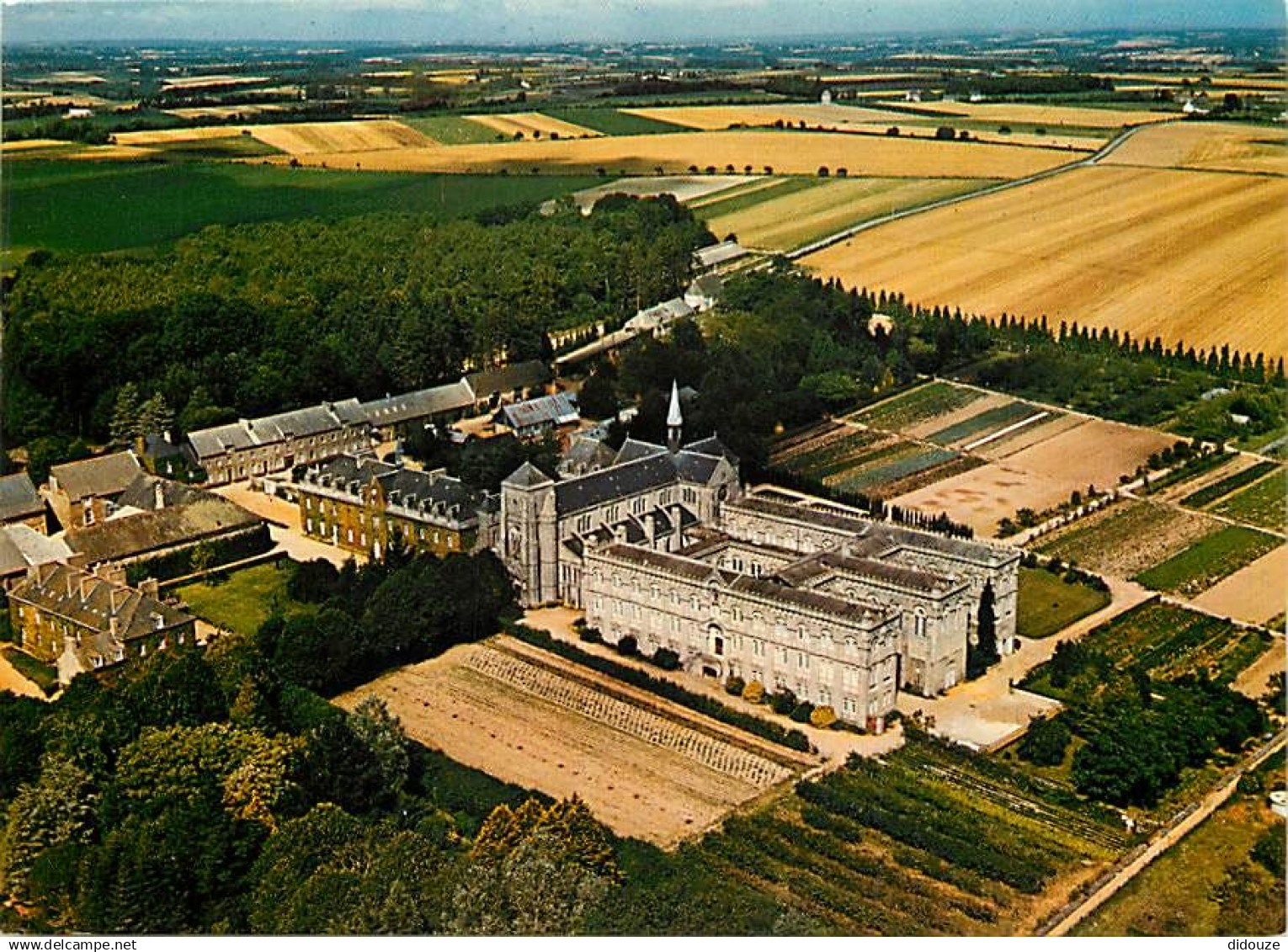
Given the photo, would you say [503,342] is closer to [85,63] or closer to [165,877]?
[85,63]

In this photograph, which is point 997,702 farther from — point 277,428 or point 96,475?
point 96,475

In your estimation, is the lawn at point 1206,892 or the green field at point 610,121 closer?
the lawn at point 1206,892

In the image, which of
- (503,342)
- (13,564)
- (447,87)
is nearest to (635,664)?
(13,564)

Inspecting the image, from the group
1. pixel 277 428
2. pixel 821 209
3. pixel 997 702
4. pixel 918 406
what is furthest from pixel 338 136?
pixel 997 702

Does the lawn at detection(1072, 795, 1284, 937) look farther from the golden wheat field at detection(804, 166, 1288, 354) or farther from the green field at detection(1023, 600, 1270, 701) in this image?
the golden wheat field at detection(804, 166, 1288, 354)

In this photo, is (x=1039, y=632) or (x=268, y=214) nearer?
(x=1039, y=632)

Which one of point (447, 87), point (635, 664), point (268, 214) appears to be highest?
point (447, 87)

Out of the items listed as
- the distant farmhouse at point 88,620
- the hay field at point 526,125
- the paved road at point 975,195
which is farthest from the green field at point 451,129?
the distant farmhouse at point 88,620

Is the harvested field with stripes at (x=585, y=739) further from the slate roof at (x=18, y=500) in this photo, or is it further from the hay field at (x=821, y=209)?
the hay field at (x=821, y=209)
